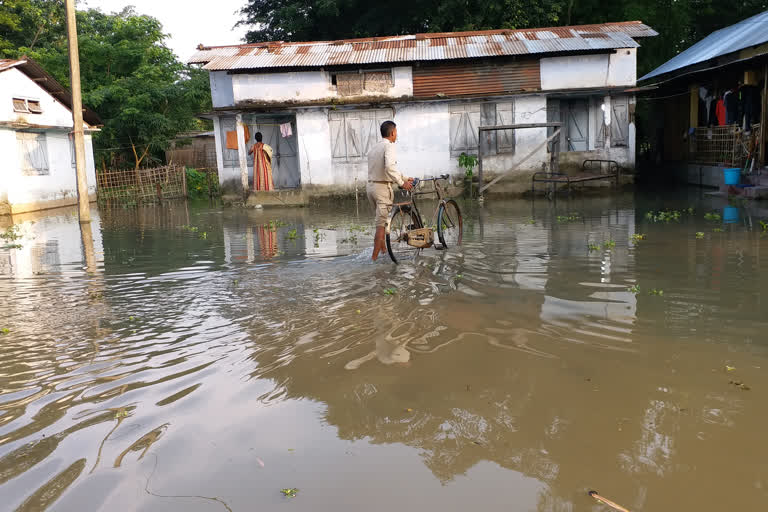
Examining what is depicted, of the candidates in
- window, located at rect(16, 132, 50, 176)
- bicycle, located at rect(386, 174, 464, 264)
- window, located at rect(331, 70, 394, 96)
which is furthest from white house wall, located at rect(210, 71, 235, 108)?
bicycle, located at rect(386, 174, 464, 264)

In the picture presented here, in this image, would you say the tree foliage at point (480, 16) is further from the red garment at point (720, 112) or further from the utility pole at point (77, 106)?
the utility pole at point (77, 106)

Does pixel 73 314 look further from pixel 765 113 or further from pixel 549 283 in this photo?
pixel 765 113

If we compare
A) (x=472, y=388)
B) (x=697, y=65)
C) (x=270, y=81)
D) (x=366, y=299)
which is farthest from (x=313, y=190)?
(x=472, y=388)

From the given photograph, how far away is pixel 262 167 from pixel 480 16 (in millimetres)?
11862

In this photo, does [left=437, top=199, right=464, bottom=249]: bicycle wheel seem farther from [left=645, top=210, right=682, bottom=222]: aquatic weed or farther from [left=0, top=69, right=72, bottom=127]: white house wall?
[left=0, top=69, right=72, bottom=127]: white house wall

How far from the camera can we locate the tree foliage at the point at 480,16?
25531 millimetres

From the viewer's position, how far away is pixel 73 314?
6.23 meters

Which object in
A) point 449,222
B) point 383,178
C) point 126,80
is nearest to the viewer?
point 383,178

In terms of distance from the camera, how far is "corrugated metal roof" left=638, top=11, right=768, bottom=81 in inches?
630

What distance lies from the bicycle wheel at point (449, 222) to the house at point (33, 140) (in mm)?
16477

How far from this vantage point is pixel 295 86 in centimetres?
2075

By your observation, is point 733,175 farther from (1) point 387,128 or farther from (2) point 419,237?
(1) point 387,128

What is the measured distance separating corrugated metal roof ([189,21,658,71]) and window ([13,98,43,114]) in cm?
571

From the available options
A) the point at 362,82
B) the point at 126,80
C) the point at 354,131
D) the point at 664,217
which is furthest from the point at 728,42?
the point at 126,80
